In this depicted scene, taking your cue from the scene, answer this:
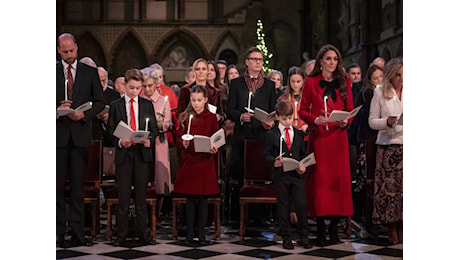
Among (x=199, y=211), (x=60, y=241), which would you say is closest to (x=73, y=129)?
(x=60, y=241)

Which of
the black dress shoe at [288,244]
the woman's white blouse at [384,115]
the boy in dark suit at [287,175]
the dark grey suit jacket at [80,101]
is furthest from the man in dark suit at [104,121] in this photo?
the woman's white blouse at [384,115]

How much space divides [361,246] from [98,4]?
1780 cm

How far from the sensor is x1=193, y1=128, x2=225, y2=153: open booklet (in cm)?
556

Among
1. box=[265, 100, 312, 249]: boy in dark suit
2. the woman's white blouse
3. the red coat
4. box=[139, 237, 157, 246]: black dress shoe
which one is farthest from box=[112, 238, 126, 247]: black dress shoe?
Answer: the woman's white blouse

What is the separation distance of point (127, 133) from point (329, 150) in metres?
1.73

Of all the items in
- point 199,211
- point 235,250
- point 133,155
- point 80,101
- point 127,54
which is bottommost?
point 235,250

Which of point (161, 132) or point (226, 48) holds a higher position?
point (226, 48)

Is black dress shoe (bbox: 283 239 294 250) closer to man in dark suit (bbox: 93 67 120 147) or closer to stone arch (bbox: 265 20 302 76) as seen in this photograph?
man in dark suit (bbox: 93 67 120 147)

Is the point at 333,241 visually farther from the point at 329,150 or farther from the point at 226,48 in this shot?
the point at 226,48

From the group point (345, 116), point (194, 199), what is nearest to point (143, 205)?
point (194, 199)

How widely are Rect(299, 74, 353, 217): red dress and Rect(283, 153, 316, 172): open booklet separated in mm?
376

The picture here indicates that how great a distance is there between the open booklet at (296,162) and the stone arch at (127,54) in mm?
16969

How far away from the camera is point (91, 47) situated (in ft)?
71.1

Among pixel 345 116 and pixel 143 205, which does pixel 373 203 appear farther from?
pixel 143 205
